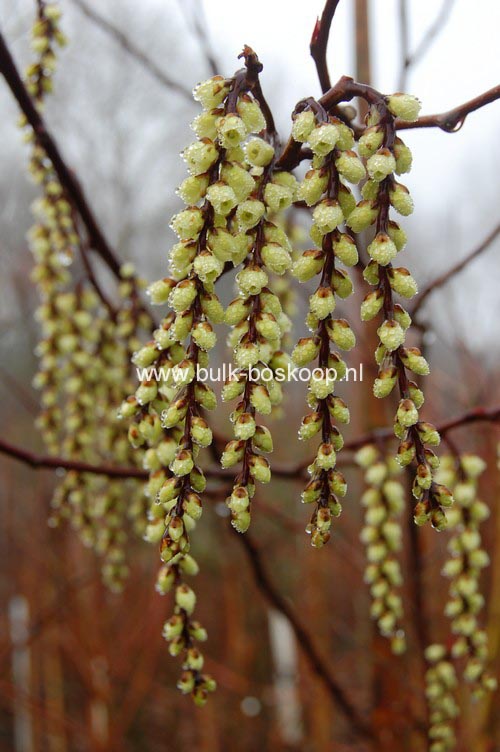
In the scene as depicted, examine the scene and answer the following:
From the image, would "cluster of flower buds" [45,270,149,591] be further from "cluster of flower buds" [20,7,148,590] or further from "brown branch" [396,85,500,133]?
"brown branch" [396,85,500,133]

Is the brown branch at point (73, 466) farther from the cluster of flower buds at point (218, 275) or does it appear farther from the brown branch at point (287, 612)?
the cluster of flower buds at point (218, 275)

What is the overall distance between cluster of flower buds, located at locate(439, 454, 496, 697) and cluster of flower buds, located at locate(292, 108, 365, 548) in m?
0.62

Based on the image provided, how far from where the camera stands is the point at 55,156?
1.20 meters

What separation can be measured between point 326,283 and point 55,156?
2.51 ft

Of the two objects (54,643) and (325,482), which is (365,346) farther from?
(54,643)

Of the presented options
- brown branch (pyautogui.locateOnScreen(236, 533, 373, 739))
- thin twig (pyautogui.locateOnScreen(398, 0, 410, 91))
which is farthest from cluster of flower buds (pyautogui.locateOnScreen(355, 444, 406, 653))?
thin twig (pyautogui.locateOnScreen(398, 0, 410, 91))

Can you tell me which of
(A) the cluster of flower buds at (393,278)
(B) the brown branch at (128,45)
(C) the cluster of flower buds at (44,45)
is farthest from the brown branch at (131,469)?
(B) the brown branch at (128,45)

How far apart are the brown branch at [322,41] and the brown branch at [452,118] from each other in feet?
0.44

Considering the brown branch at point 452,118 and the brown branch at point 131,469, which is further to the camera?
the brown branch at point 131,469

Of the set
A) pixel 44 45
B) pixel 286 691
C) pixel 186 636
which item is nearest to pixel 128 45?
pixel 44 45

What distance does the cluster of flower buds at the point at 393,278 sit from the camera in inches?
24.2

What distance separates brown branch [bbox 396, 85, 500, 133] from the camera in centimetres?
70

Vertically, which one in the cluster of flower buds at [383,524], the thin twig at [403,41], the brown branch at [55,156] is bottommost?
the cluster of flower buds at [383,524]

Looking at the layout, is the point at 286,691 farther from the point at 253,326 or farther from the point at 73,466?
the point at 253,326
